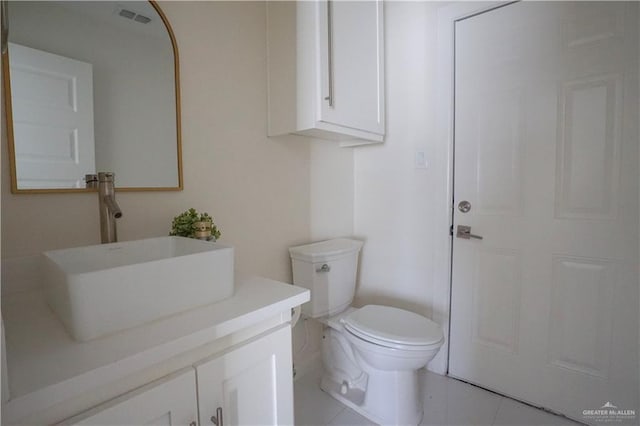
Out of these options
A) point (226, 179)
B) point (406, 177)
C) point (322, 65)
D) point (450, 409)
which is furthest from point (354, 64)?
Answer: point (450, 409)

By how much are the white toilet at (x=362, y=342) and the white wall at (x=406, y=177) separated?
0.96 ft

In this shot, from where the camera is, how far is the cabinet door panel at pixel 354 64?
1.41m

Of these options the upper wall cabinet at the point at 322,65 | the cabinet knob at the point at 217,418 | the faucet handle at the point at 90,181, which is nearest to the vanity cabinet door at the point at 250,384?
the cabinet knob at the point at 217,418

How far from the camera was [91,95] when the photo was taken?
1035mm

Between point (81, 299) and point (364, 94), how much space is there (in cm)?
144

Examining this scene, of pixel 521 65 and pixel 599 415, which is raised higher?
pixel 521 65

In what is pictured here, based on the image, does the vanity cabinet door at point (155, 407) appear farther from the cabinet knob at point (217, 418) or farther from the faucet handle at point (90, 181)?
the faucet handle at point (90, 181)

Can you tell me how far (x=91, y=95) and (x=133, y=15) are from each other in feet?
1.06

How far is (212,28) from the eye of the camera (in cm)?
132

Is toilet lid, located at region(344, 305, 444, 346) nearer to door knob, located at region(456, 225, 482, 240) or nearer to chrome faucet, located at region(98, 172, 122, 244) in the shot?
door knob, located at region(456, 225, 482, 240)

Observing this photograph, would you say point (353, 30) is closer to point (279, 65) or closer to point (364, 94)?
point (364, 94)

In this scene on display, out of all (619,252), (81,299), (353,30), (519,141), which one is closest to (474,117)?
(519,141)

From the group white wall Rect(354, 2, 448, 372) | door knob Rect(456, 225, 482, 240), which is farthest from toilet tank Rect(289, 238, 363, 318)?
door knob Rect(456, 225, 482, 240)

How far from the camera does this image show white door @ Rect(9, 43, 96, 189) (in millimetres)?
904
